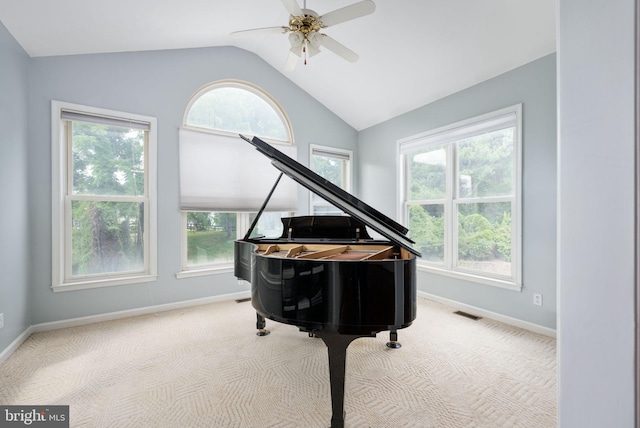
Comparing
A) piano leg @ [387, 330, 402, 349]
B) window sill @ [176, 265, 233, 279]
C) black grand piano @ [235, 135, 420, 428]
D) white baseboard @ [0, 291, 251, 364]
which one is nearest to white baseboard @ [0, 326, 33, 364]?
white baseboard @ [0, 291, 251, 364]

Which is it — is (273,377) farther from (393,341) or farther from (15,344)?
(15,344)

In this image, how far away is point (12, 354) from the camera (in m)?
2.29

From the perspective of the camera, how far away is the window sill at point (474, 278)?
2.94 metres

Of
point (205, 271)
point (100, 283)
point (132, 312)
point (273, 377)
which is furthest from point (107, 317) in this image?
point (273, 377)

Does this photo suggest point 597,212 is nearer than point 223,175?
Yes

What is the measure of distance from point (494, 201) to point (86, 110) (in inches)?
181

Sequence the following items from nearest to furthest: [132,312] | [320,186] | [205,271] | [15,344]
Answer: [320,186] → [15,344] → [132,312] → [205,271]

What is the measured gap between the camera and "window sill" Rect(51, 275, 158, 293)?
2.83 meters

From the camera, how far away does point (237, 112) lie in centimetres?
392

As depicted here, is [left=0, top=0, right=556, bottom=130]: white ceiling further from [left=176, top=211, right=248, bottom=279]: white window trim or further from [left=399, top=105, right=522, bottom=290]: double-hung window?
[left=176, top=211, right=248, bottom=279]: white window trim

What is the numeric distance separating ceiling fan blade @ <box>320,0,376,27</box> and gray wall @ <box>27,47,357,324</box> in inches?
87.9

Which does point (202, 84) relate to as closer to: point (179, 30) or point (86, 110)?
point (179, 30)

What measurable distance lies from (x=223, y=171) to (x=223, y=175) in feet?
0.18

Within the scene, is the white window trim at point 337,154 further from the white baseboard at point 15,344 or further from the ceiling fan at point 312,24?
the white baseboard at point 15,344
